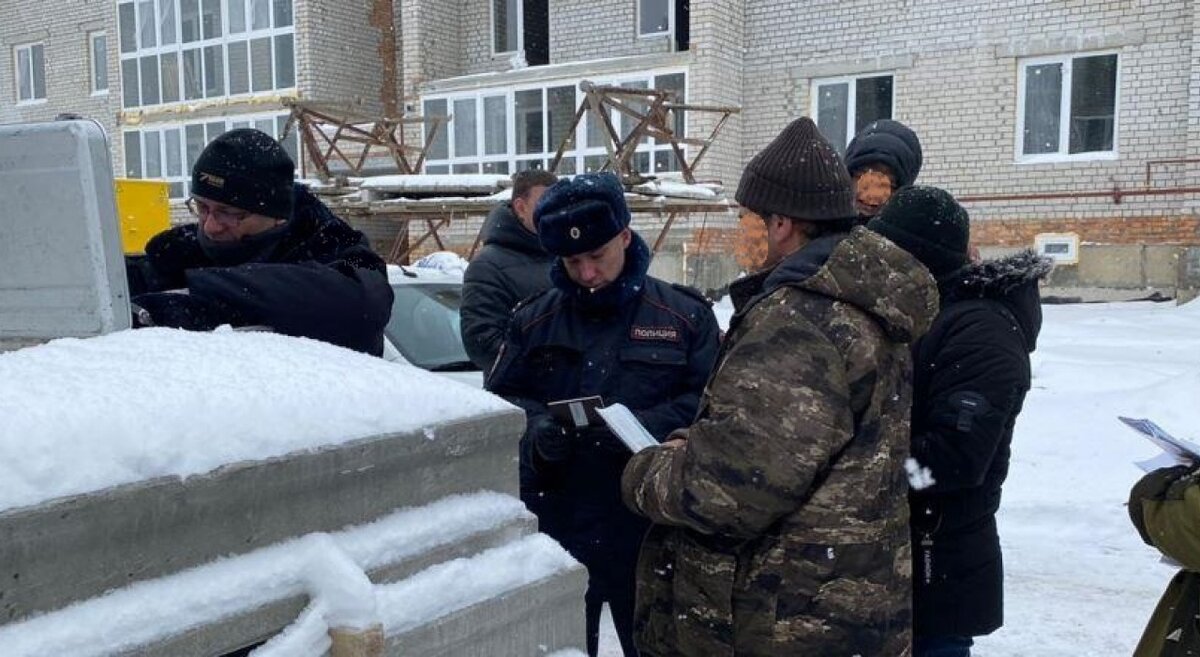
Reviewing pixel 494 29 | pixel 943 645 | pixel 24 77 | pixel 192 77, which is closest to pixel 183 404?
pixel 943 645

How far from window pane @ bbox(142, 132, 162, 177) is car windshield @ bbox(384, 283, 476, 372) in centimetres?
1582

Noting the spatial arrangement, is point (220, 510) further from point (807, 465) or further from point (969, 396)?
point (969, 396)

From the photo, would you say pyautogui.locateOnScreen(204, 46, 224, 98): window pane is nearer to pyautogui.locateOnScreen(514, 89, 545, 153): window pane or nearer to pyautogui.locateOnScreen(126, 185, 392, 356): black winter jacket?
pyautogui.locateOnScreen(514, 89, 545, 153): window pane

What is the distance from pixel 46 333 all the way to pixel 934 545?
182cm

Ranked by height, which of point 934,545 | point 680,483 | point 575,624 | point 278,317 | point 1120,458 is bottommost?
point 1120,458

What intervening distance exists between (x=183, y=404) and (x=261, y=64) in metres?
18.0

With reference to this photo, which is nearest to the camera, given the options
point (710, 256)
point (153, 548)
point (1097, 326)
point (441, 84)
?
point (153, 548)

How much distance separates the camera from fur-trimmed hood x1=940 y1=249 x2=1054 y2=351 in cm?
226

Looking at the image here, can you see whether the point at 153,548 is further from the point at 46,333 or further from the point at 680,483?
the point at 680,483

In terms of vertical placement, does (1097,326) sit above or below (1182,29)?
below

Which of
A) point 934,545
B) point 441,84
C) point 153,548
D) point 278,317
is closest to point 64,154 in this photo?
point 278,317

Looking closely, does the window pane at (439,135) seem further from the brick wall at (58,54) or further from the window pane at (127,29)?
the brick wall at (58,54)

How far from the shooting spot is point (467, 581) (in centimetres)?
125

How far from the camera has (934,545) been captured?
7.25 ft
